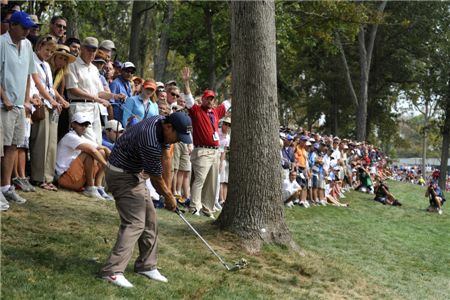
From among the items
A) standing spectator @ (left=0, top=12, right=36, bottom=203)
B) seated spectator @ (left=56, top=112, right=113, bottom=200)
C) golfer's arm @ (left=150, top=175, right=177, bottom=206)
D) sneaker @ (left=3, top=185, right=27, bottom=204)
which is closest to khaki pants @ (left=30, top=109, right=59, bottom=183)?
seated spectator @ (left=56, top=112, right=113, bottom=200)

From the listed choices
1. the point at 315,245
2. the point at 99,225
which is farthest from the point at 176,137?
the point at 315,245

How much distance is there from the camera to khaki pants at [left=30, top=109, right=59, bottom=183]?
351 inches

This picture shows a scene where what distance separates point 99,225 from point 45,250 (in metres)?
1.43

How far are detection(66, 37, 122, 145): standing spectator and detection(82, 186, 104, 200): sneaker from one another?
79cm

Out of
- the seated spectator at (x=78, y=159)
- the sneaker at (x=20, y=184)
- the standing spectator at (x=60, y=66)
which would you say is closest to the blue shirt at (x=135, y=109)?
the seated spectator at (x=78, y=159)

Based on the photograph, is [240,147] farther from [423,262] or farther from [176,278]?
[423,262]

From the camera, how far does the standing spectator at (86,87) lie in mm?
9469

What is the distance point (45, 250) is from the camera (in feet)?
22.0

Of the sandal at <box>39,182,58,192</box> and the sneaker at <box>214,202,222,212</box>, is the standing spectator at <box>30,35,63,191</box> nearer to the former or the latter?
the sandal at <box>39,182,58,192</box>

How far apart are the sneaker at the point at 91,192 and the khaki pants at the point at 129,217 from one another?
3.37 meters

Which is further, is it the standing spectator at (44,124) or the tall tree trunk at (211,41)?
the tall tree trunk at (211,41)

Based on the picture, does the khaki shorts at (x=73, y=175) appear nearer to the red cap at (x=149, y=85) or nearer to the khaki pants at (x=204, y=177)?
the red cap at (x=149, y=85)

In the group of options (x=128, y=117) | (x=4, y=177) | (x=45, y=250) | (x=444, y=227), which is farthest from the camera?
(x=444, y=227)

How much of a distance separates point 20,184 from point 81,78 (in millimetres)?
2027
